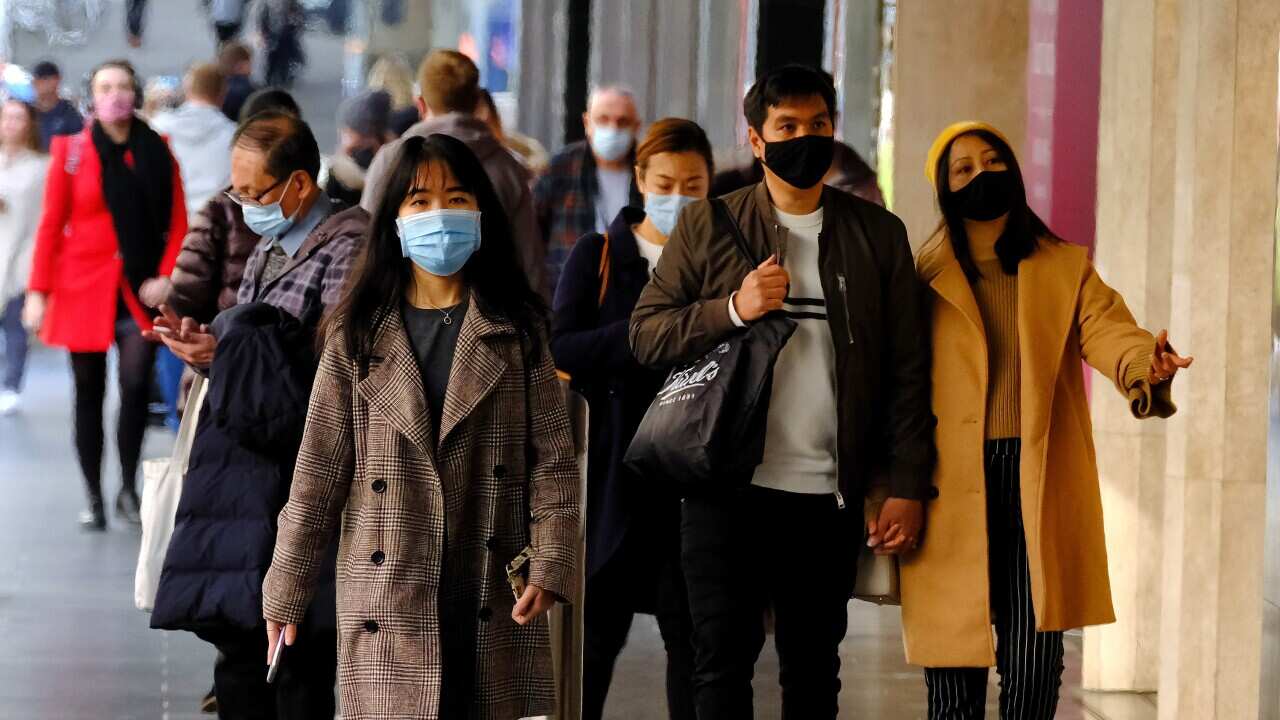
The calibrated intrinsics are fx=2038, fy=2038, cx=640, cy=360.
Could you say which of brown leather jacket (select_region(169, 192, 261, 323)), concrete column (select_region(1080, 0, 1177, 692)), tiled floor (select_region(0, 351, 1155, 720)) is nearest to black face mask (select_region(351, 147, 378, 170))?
tiled floor (select_region(0, 351, 1155, 720))

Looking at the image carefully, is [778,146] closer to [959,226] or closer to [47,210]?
[959,226]

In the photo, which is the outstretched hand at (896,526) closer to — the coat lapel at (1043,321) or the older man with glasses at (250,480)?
the coat lapel at (1043,321)

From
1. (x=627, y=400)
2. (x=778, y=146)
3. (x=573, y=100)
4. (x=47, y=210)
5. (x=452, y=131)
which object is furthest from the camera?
(x=573, y=100)

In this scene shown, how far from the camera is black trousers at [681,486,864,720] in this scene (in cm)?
451

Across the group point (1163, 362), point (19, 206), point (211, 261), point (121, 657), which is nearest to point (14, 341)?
point (19, 206)

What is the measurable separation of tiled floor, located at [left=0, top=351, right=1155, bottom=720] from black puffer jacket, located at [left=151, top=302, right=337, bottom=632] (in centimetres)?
174

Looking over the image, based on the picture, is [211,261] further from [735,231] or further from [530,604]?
[530,604]

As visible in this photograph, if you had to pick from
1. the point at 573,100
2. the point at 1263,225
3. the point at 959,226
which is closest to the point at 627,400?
the point at 959,226

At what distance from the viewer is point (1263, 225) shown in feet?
18.2

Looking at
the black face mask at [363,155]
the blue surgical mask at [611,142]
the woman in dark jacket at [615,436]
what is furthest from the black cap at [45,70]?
the woman in dark jacket at [615,436]

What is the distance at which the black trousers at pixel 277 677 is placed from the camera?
180 inches

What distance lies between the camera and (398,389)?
4125 mm

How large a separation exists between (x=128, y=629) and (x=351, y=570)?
372 centimetres

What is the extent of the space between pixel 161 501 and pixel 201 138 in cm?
616
